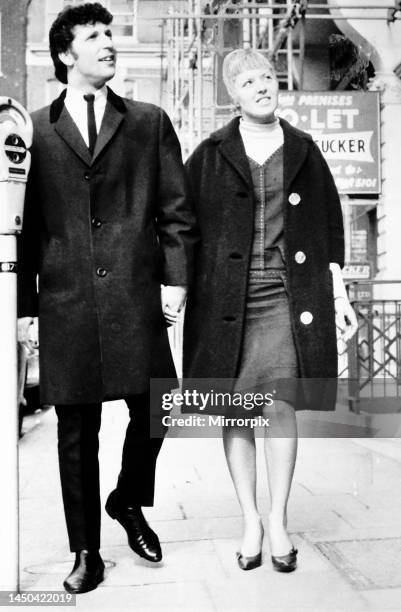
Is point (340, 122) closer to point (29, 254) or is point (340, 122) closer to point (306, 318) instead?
point (306, 318)

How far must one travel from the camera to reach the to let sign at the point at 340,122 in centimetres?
679

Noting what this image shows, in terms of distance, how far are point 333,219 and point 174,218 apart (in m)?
0.64

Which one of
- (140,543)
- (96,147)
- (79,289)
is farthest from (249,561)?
(96,147)

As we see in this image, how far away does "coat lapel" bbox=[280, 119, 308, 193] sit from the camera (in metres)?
2.85

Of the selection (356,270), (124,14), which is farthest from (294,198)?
(356,270)

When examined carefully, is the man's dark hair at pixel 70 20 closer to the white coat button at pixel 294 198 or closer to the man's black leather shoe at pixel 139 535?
the white coat button at pixel 294 198

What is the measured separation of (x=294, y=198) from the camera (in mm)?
2855

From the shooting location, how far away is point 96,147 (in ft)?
8.80

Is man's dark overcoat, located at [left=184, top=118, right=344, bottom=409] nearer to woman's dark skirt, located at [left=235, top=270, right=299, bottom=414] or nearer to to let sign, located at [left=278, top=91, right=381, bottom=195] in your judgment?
woman's dark skirt, located at [left=235, top=270, right=299, bottom=414]

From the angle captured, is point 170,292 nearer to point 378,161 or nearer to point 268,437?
point 268,437

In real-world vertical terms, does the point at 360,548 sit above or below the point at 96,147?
below

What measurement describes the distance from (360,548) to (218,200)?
1.43 m

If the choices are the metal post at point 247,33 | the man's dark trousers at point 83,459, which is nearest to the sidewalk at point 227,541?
the man's dark trousers at point 83,459

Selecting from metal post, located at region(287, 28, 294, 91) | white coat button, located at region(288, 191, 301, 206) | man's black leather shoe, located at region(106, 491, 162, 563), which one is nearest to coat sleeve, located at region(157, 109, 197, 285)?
white coat button, located at region(288, 191, 301, 206)
